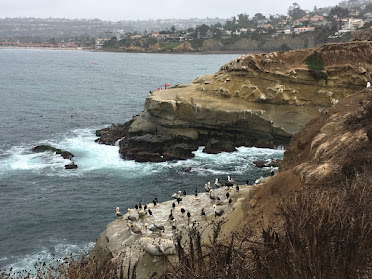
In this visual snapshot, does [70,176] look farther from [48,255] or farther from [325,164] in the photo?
[325,164]

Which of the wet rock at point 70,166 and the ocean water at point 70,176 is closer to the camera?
the ocean water at point 70,176

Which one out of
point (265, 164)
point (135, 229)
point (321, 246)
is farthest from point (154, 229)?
point (265, 164)

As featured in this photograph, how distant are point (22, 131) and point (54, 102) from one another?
879 inches

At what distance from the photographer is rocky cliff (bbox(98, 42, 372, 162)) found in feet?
163

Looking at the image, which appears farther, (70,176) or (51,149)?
(51,149)

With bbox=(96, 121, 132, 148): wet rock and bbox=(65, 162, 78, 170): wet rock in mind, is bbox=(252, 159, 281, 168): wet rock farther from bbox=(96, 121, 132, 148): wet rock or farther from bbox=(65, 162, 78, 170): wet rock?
bbox=(65, 162, 78, 170): wet rock

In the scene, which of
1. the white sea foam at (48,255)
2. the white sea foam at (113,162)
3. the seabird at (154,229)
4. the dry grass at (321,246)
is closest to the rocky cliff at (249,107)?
the white sea foam at (113,162)

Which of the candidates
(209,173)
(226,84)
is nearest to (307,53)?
(226,84)

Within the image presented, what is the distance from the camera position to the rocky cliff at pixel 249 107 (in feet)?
163

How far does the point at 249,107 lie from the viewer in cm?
5144

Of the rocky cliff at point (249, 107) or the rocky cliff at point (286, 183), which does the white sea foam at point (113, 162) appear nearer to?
the rocky cliff at point (249, 107)

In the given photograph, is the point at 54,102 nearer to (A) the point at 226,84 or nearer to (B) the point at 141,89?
(B) the point at 141,89

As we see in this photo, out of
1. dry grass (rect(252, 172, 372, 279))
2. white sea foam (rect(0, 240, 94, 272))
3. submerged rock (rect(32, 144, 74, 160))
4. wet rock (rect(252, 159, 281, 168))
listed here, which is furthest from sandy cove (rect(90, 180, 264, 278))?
submerged rock (rect(32, 144, 74, 160))

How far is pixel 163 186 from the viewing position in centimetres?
3959
